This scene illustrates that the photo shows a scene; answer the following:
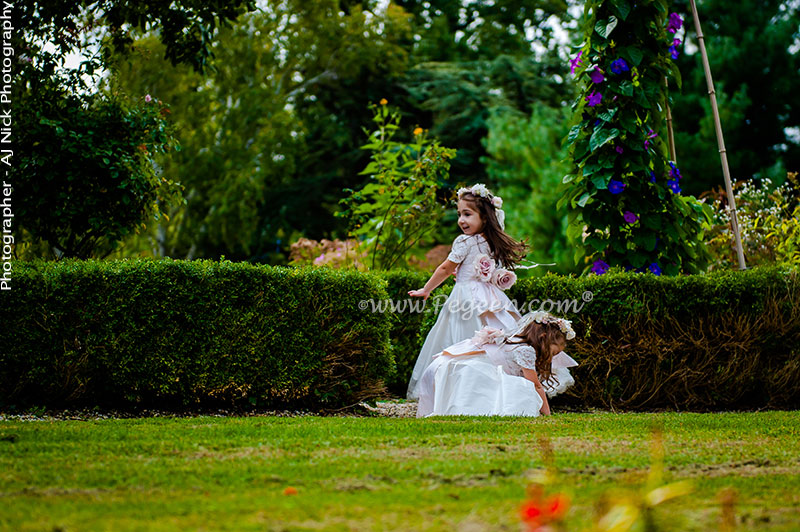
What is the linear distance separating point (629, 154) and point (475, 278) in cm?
239

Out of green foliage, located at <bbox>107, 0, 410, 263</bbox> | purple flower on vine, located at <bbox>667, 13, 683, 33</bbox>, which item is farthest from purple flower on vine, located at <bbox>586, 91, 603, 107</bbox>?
green foliage, located at <bbox>107, 0, 410, 263</bbox>

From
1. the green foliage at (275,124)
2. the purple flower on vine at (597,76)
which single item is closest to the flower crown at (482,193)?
the purple flower on vine at (597,76)

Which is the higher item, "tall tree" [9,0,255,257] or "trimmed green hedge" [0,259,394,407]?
"tall tree" [9,0,255,257]

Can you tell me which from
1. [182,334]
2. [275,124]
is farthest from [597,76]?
[275,124]

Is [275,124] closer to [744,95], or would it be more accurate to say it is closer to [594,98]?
[744,95]

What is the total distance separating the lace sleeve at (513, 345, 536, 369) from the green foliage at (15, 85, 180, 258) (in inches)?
158

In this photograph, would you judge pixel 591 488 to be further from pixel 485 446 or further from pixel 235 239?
pixel 235 239

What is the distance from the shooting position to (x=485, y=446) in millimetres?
4094

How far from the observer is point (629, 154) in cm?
791

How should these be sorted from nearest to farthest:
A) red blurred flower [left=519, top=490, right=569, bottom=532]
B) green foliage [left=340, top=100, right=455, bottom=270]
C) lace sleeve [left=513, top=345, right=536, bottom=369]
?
red blurred flower [left=519, top=490, right=569, bottom=532] → lace sleeve [left=513, top=345, right=536, bottom=369] → green foliage [left=340, top=100, right=455, bottom=270]

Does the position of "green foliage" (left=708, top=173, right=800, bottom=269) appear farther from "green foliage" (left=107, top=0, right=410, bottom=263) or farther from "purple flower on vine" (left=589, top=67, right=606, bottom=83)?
"green foliage" (left=107, top=0, right=410, bottom=263)

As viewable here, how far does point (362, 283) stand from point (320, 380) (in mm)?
840

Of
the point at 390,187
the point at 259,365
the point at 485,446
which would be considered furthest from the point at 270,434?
the point at 390,187

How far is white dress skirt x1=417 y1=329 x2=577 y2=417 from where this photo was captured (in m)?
5.88
